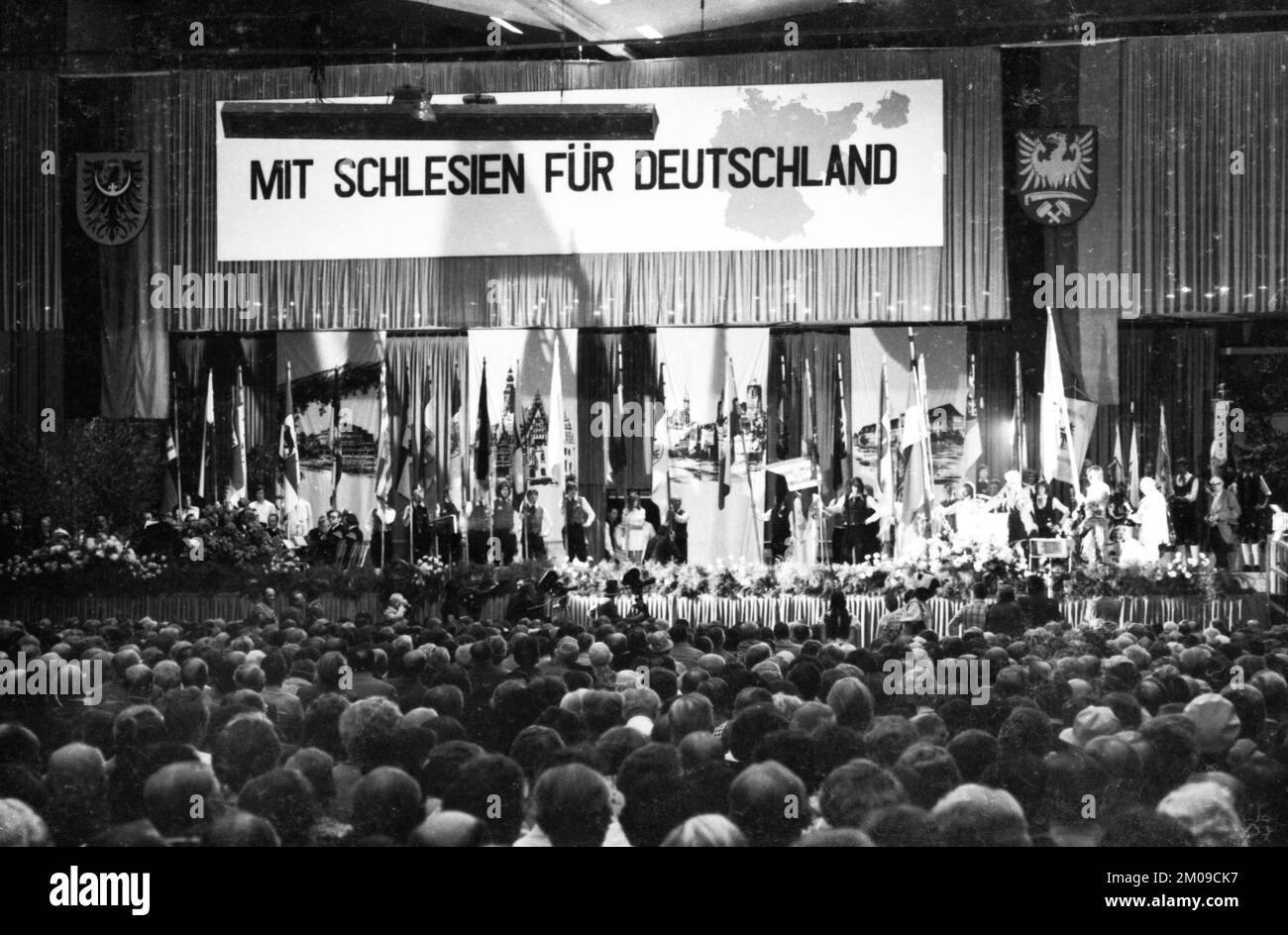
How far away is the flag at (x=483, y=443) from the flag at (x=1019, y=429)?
401 centimetres

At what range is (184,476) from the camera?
10281 mm

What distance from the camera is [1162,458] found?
32.7 feet

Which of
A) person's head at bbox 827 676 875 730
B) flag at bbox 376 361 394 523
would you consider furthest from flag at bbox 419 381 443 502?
person's head at bbox 827 676 875 730

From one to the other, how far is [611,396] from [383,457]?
2710mm

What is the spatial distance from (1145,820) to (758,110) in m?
5.30

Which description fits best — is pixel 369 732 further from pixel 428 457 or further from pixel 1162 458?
pixel 1162 458

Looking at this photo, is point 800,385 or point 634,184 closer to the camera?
point 634,184

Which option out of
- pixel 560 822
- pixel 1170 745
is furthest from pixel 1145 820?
pixel 560 822

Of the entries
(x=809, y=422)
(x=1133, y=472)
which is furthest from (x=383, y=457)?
(x=1133, y=472)

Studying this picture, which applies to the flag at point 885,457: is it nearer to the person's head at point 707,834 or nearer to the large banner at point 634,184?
the large banner at point 634,184

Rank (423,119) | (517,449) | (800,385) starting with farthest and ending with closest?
(800,385)
(517,449)
(423,119)

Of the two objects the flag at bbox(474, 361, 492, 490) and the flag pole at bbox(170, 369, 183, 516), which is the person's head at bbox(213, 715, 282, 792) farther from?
the flag at bbox(474, 361, 492, 490)

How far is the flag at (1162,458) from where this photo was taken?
9.90 metres

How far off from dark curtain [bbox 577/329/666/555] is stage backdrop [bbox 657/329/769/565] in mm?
232
